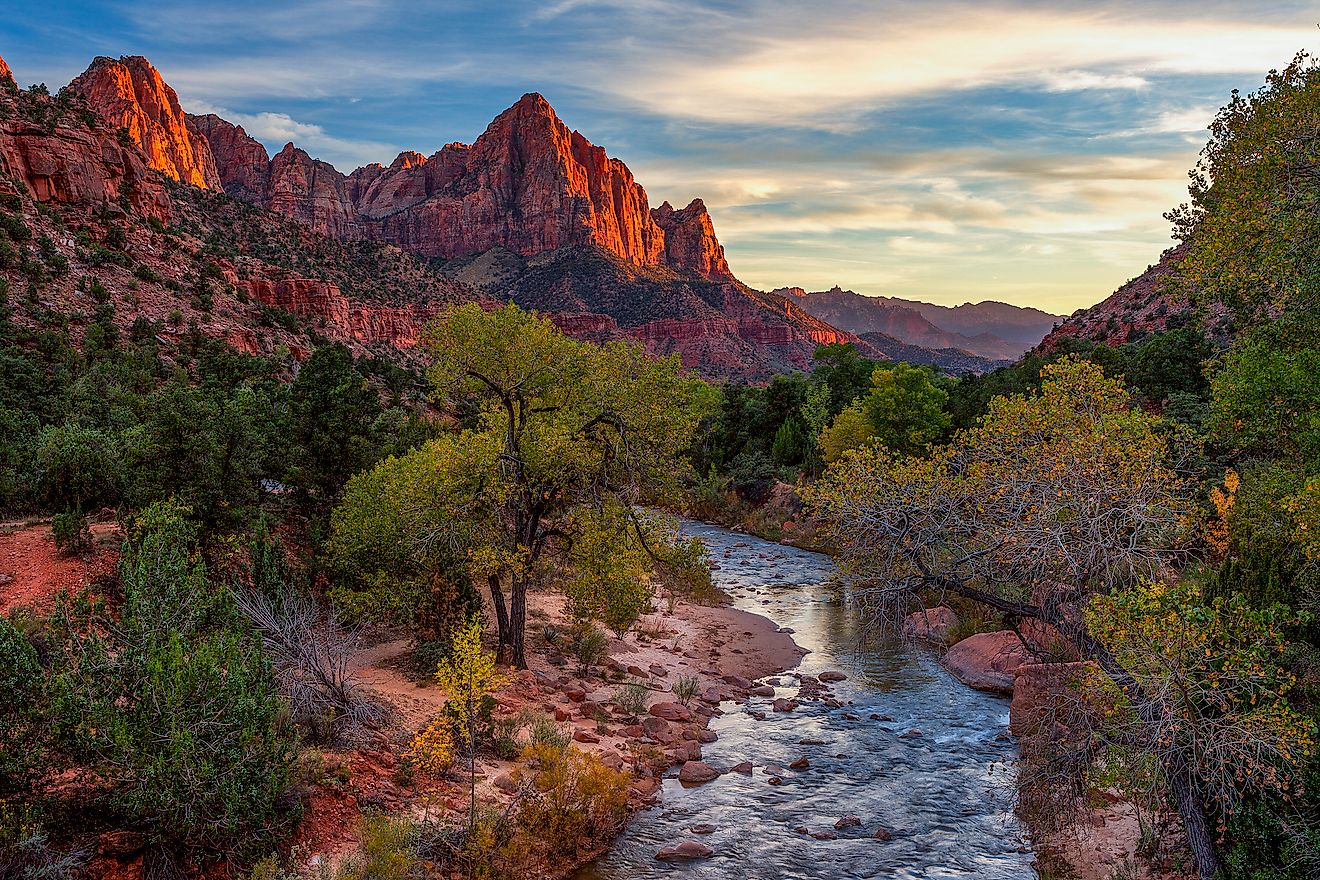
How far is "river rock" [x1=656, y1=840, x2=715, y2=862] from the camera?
13.2 metres

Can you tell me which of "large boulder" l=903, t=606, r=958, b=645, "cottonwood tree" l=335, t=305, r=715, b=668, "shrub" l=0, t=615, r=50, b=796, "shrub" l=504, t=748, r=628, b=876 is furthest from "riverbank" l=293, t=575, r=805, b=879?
"large boulder" l=903, t=606, r=958, b=645

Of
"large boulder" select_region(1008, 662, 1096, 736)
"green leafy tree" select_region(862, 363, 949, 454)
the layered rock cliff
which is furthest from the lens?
"green leafy tree" select_region(862, 363, 949, 454)

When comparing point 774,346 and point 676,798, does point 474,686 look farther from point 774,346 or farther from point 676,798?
point 774,346

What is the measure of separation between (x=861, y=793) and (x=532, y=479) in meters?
10.2

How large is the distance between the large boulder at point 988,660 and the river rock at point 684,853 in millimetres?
11547

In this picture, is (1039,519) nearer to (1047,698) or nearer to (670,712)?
(1047,698)

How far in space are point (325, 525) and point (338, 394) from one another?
4138 mm

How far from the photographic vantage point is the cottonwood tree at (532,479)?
17969 millimetres

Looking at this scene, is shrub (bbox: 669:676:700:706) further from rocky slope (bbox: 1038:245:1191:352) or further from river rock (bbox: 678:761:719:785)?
rocky slope (bbox: 1038:245:1191:352)

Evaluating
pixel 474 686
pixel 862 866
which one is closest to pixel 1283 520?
pixel 862 866

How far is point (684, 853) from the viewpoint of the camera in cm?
1329

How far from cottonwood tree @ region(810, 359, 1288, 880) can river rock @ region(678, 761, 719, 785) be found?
5886mm

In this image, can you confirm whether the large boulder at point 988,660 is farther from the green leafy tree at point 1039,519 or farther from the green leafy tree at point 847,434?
the green leafy tree at point 847,434

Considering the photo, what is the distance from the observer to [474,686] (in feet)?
40.1
